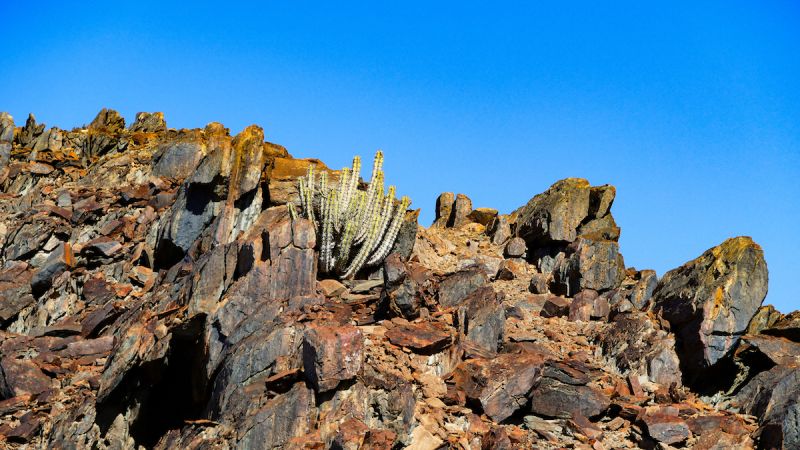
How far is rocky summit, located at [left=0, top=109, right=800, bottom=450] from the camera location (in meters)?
15.9

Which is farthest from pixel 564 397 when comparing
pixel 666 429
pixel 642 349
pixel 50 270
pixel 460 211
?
pixel 50 270

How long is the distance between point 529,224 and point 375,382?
500 inches

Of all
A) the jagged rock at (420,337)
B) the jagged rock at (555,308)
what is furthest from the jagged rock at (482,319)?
the jagged rock at (555,308)

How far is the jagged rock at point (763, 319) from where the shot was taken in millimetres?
20516

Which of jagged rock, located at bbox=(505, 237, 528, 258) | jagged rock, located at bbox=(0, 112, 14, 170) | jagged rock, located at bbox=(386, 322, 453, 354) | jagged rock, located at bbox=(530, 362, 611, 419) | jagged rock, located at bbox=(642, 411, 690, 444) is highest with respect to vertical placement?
jagged rock, located at bbox=(0, 112, 14, 170)

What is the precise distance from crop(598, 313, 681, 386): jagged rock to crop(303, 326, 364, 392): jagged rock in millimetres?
7910

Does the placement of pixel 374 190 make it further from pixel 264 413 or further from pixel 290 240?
pixel 264 413

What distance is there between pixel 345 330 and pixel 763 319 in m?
11.9

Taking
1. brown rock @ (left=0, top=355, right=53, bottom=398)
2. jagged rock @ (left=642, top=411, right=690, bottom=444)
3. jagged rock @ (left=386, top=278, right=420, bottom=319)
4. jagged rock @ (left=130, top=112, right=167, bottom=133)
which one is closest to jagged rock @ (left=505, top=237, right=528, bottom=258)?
jagged rock @ (left=386, top=278, right=420, bottom=319)

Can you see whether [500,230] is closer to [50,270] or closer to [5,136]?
[50,270]

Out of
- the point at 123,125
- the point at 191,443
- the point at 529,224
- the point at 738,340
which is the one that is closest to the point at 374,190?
the point at 529,224

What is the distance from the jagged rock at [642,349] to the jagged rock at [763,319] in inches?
85.4

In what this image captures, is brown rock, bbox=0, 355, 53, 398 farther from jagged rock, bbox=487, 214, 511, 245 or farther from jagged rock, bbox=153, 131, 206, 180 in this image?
jagged rock, bbox=487, 214, 511, 245

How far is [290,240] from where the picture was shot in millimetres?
19656
